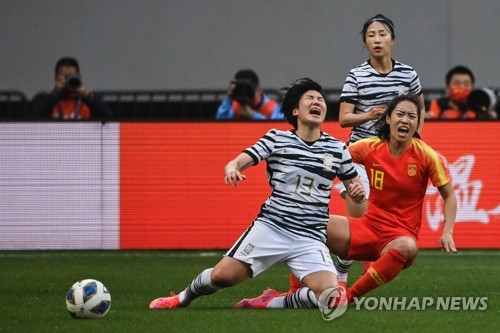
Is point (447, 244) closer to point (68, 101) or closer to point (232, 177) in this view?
point (232, 177)

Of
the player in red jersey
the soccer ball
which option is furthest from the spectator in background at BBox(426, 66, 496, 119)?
the soccer ball

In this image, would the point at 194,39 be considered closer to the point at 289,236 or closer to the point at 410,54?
the point at 410,54

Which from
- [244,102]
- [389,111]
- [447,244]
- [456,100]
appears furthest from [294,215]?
[456,100]

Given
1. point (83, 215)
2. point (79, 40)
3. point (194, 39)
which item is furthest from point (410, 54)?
point (83, 215)

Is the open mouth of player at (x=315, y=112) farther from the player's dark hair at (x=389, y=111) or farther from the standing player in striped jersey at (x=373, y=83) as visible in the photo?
the standing player in striped jersey at (x=373, y=83)

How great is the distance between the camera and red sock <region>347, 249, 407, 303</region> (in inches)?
330

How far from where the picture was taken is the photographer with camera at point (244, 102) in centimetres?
1375

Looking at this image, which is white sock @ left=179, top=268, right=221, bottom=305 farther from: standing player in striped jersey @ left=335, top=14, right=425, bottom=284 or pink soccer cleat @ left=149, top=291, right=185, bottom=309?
standing player in striped jersey @ left=335, top=14, right=425, bottom=284

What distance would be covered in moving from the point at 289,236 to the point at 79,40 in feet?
28.6

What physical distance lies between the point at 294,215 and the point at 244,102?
5.71 meters

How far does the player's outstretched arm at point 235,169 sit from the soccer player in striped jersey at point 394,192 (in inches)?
35.4

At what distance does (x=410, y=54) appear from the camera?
53.9 ft

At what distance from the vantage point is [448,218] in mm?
8469

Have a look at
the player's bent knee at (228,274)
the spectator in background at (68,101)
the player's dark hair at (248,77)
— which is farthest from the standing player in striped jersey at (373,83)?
the spectator in background at (68,101)
